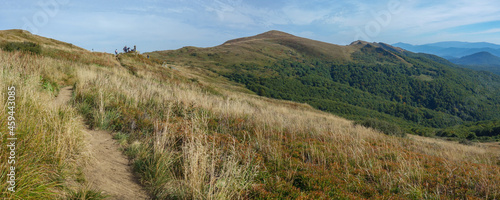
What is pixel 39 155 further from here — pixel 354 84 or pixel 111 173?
pixel 354 84

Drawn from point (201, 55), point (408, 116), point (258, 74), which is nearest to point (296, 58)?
point (258, 74)

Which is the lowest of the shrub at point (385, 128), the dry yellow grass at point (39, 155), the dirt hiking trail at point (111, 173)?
the shrub at point (385, 128)

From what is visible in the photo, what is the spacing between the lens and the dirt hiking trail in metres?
3.25

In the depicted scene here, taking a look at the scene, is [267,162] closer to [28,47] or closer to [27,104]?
[27,104]

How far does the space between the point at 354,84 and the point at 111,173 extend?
637 feet

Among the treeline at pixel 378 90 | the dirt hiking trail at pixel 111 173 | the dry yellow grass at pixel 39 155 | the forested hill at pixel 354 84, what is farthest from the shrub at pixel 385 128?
the forested hill at pixel 354 84

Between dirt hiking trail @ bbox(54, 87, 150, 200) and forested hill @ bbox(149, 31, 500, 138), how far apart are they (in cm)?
11361

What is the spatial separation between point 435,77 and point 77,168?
24327 centimetres

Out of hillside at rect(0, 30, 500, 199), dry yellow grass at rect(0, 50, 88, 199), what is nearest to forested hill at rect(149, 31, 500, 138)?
hillside at rect(0, 30, 500, 199)

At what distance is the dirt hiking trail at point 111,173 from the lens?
10.7 ft

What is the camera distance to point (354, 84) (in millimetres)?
179375

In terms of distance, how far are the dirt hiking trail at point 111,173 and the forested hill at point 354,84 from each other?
11361 cm

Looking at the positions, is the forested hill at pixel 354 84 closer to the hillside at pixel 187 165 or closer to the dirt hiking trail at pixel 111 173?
the hillside at pixel 187 165

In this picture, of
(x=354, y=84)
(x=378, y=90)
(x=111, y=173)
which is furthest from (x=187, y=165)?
(x=378, y=90)
